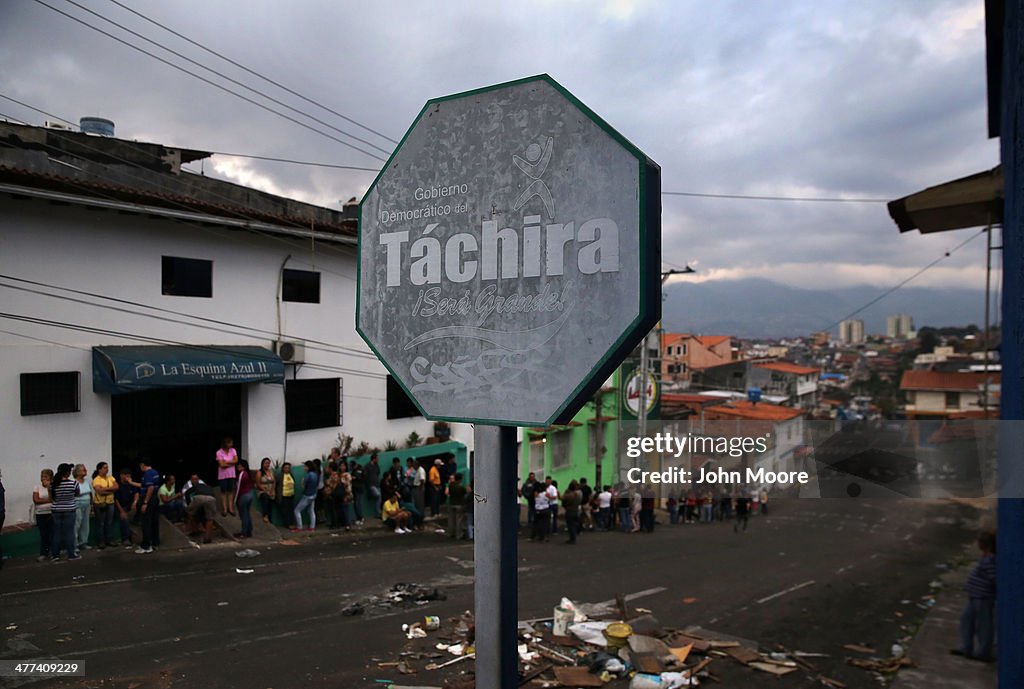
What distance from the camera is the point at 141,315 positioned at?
14.9m

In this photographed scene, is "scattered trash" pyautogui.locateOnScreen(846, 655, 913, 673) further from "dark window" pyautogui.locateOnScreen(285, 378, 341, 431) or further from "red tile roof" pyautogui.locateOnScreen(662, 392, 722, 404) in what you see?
"red tile roof" pyautogui.locateOnScreen(662, 392, 722, 404)

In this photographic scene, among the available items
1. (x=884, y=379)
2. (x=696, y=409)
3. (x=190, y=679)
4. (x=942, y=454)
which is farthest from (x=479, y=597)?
(x=884, y=379)

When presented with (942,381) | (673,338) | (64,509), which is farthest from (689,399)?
(64,509)

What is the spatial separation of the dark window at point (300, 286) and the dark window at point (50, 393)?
5.39 metres

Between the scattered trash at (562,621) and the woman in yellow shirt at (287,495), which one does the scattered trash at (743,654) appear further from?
the woman in yellow shirt at (287,495)

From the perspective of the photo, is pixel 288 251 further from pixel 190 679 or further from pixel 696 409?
pixel 696 409

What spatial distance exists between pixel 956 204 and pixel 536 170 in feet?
21.4


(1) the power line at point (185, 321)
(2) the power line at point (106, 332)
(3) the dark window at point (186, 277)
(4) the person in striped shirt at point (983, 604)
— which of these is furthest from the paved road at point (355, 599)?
(3) the dark window at point (186, 277)

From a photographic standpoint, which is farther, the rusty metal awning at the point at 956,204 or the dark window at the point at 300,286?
the dark window at the point at 300,286

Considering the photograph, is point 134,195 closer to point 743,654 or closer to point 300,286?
point 300,286

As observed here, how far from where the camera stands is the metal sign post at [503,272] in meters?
2.79

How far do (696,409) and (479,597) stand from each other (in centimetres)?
4286

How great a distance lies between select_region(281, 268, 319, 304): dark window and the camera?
59.7 ft

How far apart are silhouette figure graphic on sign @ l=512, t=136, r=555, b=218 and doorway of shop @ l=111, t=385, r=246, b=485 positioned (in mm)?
13765
